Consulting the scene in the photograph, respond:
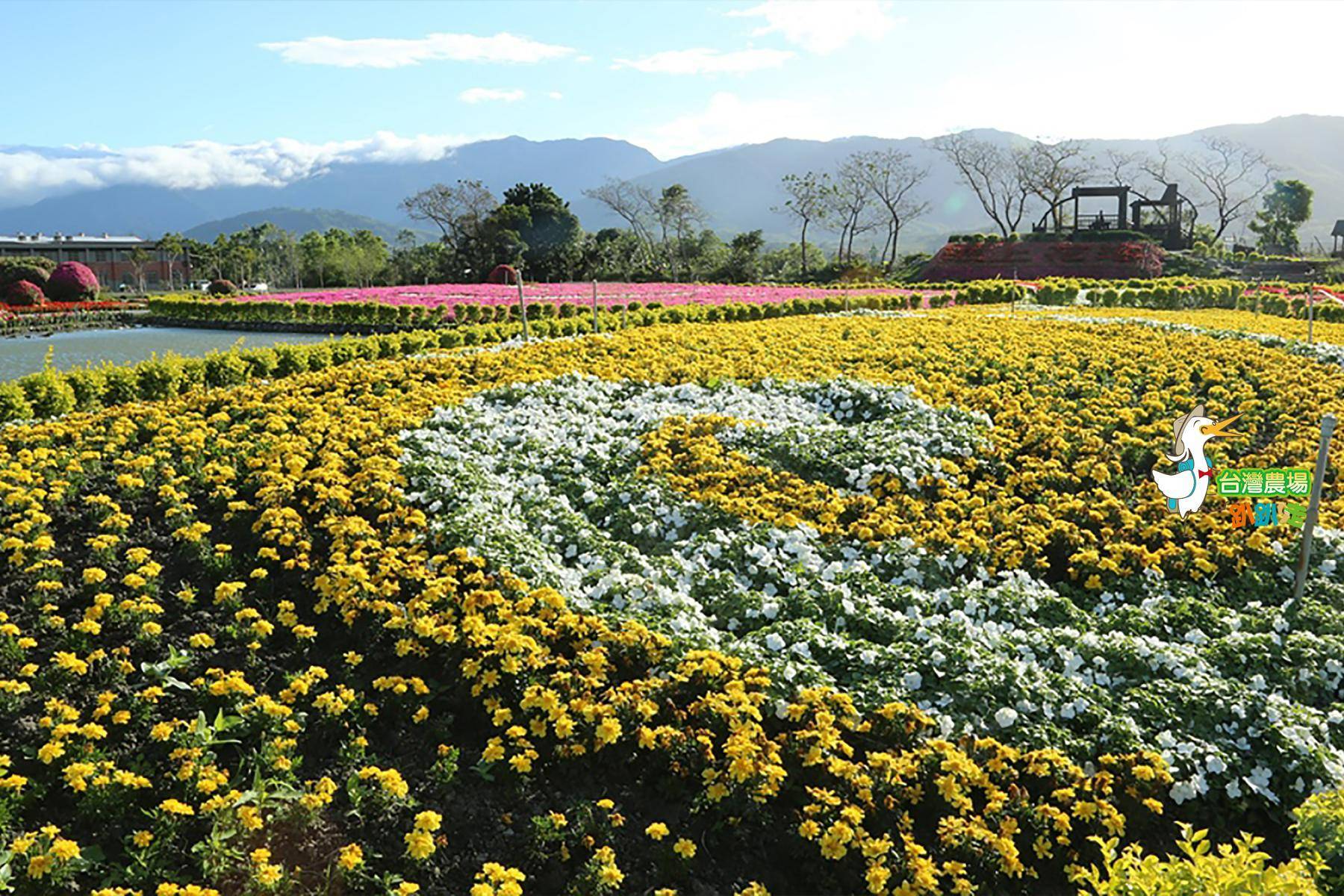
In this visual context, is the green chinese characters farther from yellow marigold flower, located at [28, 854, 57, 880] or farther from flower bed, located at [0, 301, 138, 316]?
flower bed, located at [0, 301, 138, 316]

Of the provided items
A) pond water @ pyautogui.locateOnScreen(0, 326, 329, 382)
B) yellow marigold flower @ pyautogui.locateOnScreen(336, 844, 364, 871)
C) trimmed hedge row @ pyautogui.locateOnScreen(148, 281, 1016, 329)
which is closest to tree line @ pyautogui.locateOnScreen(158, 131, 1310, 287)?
trimmed hedge row @ pyautogui.locateOnScreen(148, 281, 1016, 329)

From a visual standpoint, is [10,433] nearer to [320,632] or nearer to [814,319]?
[320,632]

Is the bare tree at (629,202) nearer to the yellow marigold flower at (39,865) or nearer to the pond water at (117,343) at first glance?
the pond water at (117,343)

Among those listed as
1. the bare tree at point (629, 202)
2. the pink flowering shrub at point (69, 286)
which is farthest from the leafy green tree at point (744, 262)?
the pink flowering shrub at point (69, 286)

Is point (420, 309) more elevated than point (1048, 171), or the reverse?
point (1048, 171)

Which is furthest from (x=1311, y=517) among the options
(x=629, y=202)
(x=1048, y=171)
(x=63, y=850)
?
(x=629, y=202)

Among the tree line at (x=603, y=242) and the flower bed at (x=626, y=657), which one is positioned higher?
the tree line at (x=603, y=242)

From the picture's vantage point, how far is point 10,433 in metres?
9.02

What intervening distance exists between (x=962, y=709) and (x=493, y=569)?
10.5 feet

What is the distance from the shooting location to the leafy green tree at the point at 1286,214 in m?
63.1

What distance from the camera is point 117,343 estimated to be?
2681cm

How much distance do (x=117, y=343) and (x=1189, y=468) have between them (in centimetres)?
2828

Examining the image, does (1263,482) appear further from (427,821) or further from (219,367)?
(219,367)

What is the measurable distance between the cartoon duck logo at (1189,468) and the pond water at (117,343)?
18.7 meters
